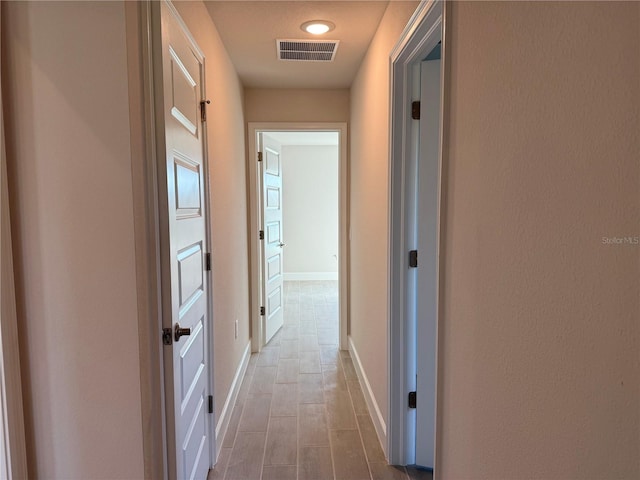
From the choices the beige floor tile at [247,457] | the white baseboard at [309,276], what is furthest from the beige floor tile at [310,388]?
the white baseboard at [309,276]

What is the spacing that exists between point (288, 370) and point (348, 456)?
122 cm

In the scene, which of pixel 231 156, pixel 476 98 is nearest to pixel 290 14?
pixel 231 156

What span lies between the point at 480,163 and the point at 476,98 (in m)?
0.17

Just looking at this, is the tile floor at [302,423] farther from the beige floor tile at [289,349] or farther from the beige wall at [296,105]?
the beige wall at [296,105]

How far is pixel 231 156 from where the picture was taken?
2818 millimetres

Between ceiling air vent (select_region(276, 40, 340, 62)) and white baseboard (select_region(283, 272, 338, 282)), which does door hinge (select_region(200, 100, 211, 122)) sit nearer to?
ceiling air vent (select_region(276, 40, 340, 62))

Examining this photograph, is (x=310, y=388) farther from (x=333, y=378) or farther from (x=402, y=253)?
(x=402, y=253)

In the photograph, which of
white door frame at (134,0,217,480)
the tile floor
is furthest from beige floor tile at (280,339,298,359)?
white door frame at (134,0,217,480)

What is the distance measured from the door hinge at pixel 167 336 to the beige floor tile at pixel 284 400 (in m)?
1.52

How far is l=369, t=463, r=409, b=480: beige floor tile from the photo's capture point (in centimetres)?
204

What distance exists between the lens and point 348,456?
7.23ft

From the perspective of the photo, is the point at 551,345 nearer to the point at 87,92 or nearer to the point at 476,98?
the point at 476,98

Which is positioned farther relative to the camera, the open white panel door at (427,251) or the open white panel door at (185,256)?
the open white panel door at (427,251)

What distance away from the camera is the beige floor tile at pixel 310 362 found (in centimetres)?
336
